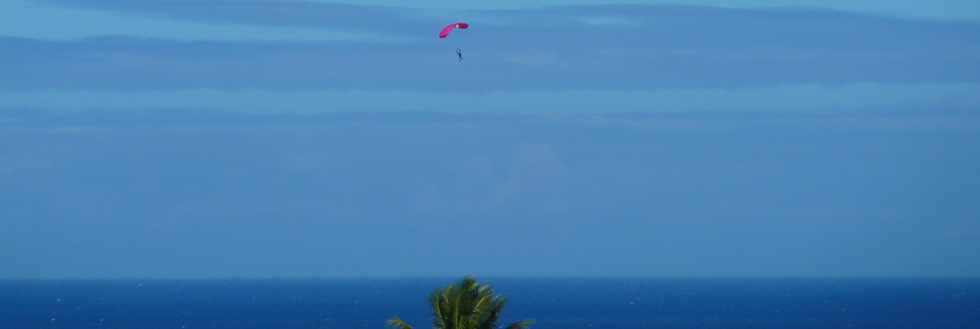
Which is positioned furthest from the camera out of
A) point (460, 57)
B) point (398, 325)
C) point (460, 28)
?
point (460, 57)

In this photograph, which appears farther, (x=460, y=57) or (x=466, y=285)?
(x=460, y=57)

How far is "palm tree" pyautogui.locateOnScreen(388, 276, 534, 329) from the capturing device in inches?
1912

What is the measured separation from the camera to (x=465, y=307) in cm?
4859

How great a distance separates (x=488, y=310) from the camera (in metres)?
48.7

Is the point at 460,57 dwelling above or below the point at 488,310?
above

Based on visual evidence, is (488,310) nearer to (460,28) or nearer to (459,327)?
(459,327)

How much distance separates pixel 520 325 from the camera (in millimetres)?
49031

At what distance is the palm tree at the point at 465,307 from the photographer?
4856 centimetres

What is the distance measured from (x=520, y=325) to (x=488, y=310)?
3.32 feet

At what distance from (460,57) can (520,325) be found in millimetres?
18838

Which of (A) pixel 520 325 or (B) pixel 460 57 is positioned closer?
(A) pixel 520 325

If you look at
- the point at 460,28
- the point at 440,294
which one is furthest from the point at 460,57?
the point at 440,294

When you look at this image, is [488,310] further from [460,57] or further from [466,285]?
[460,57]

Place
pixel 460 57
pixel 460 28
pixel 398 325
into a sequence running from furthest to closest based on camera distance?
pixel 460 57
pixel 460 28
pixel 398 325
